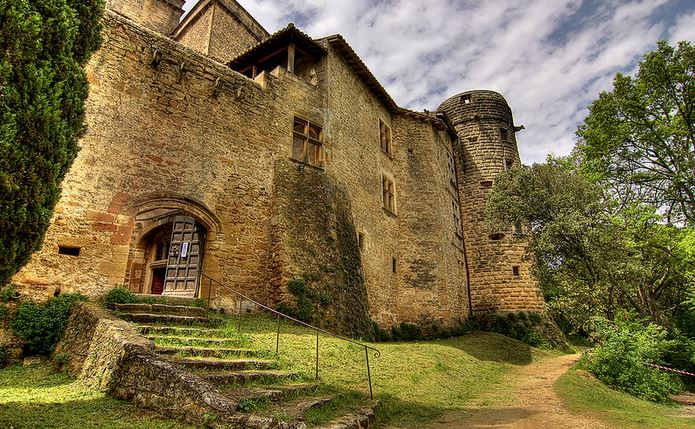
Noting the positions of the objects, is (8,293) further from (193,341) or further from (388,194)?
(388,194)

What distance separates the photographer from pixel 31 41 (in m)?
4.80

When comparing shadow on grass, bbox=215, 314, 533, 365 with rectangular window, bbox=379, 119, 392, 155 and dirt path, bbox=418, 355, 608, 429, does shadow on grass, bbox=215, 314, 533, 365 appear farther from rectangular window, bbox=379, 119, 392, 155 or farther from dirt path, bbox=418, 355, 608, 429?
rectangular window, bbox=379, 119, 392, 155

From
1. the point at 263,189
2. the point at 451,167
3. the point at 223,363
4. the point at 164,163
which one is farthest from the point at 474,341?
the point at 164,163

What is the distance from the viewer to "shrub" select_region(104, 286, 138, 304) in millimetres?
7914

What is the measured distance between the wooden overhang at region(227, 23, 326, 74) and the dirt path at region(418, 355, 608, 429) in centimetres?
1146

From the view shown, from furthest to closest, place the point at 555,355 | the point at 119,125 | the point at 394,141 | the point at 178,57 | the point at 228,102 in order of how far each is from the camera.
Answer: the point at 394,141
the point at 555,355
the point at 228,102
the point at 178,57
the point at 119,125

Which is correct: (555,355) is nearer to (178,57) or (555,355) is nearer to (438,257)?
(438,257)

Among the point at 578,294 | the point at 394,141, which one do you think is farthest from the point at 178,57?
the point at 578,294

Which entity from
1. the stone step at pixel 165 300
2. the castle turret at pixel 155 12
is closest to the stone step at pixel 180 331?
the stone step at pixel 165 300

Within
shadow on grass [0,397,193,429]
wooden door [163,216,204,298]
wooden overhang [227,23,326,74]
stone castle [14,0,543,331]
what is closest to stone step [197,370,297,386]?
shadow on grass [0,397,193,429]

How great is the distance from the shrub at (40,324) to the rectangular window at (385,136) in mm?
13395

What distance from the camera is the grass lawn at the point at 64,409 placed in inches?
161

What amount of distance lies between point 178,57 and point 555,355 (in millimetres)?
17743

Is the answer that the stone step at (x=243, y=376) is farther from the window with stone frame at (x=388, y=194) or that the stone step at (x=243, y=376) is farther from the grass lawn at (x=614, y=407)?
the window with stone frame at (x=388, y=194)
